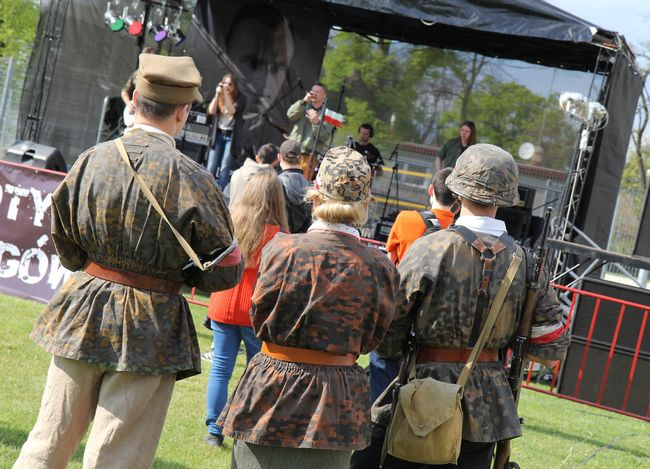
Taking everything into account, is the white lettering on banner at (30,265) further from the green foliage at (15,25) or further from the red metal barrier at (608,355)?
the green foliage at (15,25)

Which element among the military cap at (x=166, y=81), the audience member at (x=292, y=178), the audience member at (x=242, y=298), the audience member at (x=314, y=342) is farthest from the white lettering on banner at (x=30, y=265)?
the audience member at (x=314, y=342)

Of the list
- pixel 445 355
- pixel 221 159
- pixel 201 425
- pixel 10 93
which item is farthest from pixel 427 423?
pixel 10 93

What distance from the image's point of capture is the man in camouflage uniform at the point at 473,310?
3074 mm

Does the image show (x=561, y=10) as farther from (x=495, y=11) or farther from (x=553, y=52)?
(x=553, y=52)

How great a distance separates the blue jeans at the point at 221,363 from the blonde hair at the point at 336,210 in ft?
5.49

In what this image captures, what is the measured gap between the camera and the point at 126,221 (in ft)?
8.99

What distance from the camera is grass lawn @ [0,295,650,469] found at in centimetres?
431

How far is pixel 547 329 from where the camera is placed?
3221 mm

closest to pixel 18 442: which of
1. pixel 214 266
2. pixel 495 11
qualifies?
pixel 214 266

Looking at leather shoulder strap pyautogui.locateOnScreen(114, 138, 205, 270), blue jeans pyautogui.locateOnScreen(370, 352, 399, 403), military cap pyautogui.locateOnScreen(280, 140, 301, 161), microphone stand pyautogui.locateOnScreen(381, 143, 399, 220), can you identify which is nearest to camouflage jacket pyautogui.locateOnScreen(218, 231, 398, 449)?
leather shoulder strap pyautogui.locateOnScreen(114, 138, 205, 270)

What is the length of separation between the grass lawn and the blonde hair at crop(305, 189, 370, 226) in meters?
1.90

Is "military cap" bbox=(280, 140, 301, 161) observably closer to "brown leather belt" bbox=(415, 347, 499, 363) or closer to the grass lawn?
the grass lawn

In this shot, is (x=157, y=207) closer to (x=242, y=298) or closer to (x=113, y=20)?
(x=242, y=298)

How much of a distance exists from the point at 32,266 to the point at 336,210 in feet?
16.9
